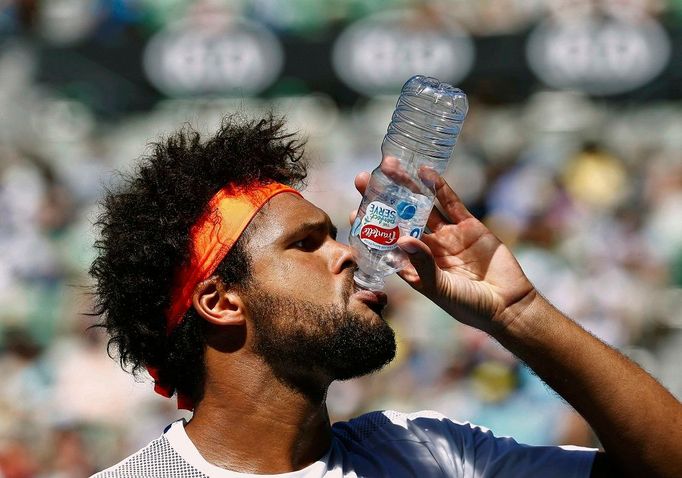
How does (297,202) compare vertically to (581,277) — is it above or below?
above

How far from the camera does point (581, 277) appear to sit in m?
6.85

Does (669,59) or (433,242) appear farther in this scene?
(669,59)

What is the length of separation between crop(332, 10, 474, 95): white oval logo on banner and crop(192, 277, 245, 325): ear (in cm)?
574

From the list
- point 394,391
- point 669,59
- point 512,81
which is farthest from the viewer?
point 512,81

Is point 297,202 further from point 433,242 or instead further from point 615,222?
point 615,222

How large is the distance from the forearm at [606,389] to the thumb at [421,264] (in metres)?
0.24

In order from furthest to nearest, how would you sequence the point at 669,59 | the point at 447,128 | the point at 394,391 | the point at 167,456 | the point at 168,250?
the point at 669,59
the point at 394,391
the point at 447,128
the point at 168,250
the point at 167,456

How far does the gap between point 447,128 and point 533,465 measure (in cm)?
109

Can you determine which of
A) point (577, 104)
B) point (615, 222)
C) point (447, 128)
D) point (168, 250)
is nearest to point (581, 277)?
point (615, 222)

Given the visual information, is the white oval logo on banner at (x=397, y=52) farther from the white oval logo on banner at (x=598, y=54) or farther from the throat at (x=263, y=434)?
the throat at (x=263, y=434)

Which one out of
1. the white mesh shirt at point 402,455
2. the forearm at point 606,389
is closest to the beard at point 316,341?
the white mesh shirt at point 402,455

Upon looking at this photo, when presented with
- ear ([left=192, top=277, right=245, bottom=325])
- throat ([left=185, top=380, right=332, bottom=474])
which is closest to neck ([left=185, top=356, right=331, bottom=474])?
throat ([left=185, top=380, right=332, bottom=474])

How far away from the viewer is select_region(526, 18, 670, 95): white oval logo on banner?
8.00 meters

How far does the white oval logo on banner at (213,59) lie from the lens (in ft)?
30.2
